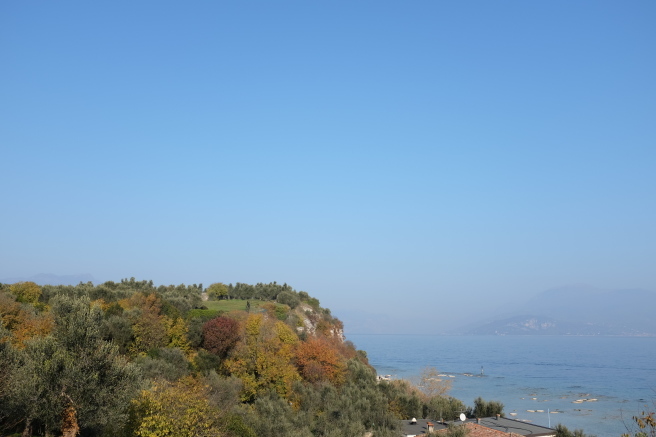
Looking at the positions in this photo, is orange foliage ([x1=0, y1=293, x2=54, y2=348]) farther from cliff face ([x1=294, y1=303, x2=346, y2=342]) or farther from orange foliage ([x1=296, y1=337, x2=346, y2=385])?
cliff face ([x1=294, y1=303, x2=346, y2=342])

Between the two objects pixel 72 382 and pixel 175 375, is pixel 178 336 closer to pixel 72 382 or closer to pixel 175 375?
pixel 175 375

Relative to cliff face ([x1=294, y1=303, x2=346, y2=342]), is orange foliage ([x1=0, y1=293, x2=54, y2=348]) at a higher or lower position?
higher

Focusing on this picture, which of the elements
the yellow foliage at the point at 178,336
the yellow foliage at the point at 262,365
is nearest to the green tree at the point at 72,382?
the yellow foliage at the point at 262,365

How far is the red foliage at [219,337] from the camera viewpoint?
50.1 meters

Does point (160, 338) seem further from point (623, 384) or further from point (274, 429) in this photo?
point (623, 384)

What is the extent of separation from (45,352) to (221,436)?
9657 millimetres

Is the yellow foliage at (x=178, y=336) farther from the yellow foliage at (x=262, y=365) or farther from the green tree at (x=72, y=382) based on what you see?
the green tree at (x=72, y=382)

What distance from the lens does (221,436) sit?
27.5 metres

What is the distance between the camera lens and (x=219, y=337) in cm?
5050

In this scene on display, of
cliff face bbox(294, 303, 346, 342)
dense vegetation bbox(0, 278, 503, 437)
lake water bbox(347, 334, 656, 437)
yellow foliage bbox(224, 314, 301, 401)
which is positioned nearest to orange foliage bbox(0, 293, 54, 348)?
dense vegetation bbox(0, 278, 503, 437)

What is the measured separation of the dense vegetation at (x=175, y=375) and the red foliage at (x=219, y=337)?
0.32 ft

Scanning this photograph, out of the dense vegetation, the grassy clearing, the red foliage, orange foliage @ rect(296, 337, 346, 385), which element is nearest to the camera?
the dense vegetation

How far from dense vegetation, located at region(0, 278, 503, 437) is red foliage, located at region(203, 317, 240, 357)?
0.32 feet

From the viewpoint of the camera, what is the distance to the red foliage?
50.1 m
